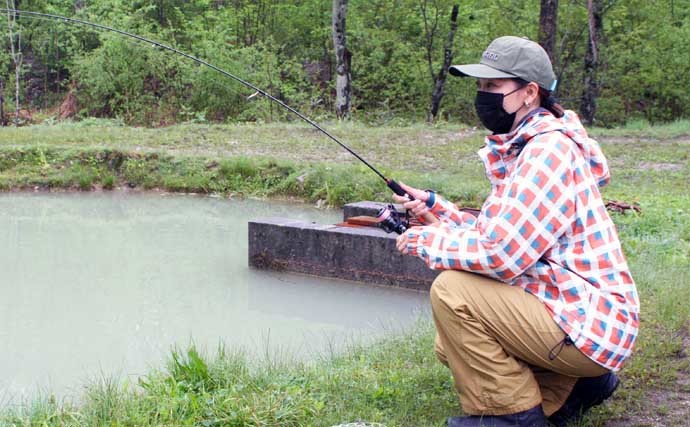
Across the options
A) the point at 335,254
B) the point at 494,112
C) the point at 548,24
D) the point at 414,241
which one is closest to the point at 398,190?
the point at 414,241

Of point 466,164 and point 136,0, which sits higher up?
point 136,0

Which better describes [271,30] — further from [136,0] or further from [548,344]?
[548,344]

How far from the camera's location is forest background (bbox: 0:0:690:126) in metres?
18.3

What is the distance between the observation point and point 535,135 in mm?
2648

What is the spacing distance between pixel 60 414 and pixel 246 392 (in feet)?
2.19

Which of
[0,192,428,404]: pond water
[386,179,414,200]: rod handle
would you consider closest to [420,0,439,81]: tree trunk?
[0,192,428,404]: pond water

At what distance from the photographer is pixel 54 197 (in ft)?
31.3

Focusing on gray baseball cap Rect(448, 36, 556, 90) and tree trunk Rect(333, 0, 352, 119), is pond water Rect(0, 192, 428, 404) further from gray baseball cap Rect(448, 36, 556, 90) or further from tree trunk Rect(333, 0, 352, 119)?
tree trunk Rect(333, 0, 352, 119)

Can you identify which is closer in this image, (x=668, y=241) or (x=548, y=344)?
(x=548, y=344)

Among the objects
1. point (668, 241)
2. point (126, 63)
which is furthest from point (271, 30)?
point (668, 241)

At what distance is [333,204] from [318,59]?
13.9m

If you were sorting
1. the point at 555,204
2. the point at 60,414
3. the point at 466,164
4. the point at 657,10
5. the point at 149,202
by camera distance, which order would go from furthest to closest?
the point at 657,10 < the point at 466,164 < the point at 149,202 < the point at 60,414 < the point at 555,204

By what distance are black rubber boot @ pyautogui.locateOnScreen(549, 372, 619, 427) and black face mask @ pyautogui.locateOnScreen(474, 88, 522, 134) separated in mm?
913

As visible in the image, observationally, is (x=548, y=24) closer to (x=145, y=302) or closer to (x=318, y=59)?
(x=318, y=59)
